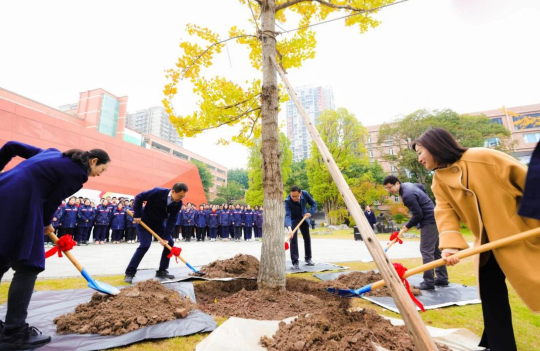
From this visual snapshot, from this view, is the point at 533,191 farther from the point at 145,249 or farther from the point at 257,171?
the point at 257,171

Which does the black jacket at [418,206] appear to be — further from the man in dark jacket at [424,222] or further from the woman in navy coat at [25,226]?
the woman in navy coat at [25,226]

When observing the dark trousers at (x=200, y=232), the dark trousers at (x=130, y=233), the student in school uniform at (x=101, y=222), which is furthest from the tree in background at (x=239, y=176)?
the student in school uniform at (x=101, y=222)

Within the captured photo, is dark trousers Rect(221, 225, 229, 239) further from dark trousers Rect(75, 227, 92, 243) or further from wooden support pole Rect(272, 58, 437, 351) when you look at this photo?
wooden support pole Rect(272, 58, 437, 351)

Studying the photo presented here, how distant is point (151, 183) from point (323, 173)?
19381 mm

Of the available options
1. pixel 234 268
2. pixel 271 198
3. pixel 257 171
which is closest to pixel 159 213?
pixel 234 268

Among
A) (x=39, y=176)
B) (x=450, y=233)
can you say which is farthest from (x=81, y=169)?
(x=450, y=233)

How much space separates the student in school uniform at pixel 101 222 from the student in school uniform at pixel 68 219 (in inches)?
39.8

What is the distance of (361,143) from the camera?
3016cm

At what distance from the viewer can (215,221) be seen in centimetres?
1636

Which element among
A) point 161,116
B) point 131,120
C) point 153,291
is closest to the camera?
point 153,291

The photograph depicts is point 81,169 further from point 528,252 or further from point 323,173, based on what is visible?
point 323,173

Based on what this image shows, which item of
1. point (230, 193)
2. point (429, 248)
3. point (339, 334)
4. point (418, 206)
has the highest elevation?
point (230, 193)

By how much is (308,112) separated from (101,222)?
86.1 metres

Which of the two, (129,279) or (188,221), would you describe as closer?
(129,279)
